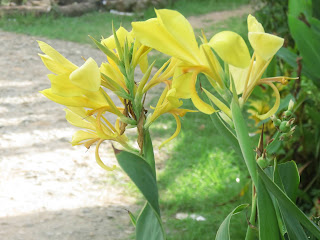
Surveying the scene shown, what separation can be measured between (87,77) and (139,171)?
4.5 inches

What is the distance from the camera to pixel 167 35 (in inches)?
21.8

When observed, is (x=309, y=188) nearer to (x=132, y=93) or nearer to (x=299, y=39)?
(x=299, y=39)

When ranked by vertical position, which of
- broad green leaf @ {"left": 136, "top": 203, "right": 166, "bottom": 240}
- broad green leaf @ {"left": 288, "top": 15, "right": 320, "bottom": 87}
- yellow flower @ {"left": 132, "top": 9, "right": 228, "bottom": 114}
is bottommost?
broad green leaf @ {"left": 288, "top": 15, "right": 320, "bottom": 87}

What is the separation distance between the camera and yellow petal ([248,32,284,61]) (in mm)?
522

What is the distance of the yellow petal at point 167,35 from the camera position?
1.75 ft

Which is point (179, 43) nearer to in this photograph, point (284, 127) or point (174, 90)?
point (174, 90)

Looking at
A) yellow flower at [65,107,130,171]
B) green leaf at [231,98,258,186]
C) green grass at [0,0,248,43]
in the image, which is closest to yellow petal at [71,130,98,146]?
yellow flower at [65,107,130,171]

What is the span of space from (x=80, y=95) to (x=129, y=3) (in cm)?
846

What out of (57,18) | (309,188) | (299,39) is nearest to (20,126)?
(309,188)

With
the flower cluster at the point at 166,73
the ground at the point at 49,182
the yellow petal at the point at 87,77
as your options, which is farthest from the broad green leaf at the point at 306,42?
the yellow petal at the point at 87,77

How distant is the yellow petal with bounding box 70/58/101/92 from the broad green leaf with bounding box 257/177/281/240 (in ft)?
0.74

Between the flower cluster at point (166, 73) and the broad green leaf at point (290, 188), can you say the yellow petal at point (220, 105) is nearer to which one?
the flower cluster at point (166, 73)

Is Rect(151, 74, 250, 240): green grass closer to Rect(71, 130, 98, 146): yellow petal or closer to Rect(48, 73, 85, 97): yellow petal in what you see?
Rect(71, 130, 98, 146): yellow petal

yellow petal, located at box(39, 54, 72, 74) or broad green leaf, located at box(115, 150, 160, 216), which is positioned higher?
yellow petal, located at box(39, 54, 72, 74)
